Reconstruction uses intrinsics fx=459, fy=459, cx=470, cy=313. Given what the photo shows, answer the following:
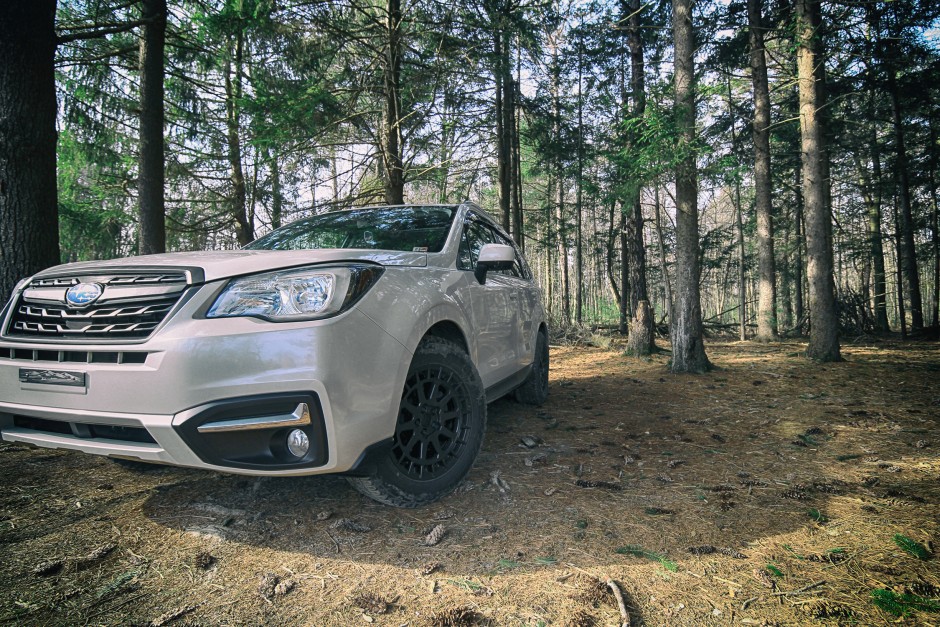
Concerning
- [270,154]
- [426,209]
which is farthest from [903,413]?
[270,154]

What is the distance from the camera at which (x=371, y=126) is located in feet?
32.6

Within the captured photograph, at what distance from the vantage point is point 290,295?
2053 millimetres

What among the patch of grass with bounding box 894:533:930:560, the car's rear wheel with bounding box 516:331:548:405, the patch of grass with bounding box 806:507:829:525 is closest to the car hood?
the patch of grass with bounding box 806:507:829:525

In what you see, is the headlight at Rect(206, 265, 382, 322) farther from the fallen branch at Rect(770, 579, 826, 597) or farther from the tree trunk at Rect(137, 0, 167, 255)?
the tree trunk at Rect(137, 0, 167, 255)

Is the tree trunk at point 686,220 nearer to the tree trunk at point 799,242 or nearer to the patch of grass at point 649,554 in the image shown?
the patch of grass at point 649,554

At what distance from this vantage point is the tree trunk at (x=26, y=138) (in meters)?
3.98

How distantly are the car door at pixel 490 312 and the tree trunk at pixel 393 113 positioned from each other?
481 centimetres

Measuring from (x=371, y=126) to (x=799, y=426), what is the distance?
9207 mm

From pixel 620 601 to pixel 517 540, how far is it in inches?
23.9

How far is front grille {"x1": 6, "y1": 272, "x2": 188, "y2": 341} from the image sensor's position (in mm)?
2031

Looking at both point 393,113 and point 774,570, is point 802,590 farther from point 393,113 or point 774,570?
point 393,113

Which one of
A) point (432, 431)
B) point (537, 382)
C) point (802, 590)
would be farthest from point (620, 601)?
point (537, 382)

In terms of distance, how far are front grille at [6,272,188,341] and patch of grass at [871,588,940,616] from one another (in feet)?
10.2

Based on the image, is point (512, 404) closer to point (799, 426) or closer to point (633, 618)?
point (799, 426)
